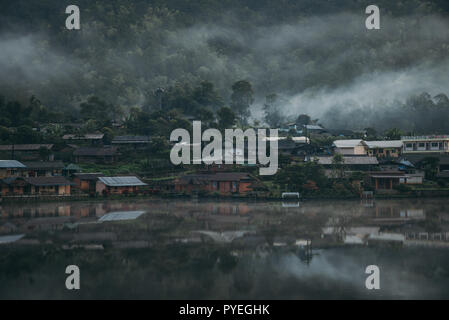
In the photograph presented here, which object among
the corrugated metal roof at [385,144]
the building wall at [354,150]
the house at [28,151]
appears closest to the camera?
the house at [28,151]

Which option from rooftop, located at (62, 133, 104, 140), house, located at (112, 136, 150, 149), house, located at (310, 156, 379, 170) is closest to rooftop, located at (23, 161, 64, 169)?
house, located at (112, 136, 150, 149)

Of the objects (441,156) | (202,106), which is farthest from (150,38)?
(441,156)

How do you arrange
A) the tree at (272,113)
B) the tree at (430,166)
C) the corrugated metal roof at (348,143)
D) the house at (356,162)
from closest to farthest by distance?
the tree at (430,166), the house at (356,162), the corrugated metal roof at (348,143), the tree at (272,113)

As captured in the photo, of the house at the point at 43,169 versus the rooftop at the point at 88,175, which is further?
the house at the point at 43,169

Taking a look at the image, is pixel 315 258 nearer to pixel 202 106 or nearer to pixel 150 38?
pixel 202 106

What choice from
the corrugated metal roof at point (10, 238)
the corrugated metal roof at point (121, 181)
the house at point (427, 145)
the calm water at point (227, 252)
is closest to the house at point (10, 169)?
the corrugated metal roof at point (121, 181)

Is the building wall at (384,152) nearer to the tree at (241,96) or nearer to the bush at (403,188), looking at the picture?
the bush at (403,188)
